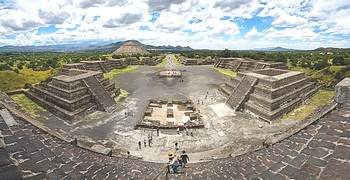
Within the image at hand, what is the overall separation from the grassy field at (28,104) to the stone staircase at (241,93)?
1837cm

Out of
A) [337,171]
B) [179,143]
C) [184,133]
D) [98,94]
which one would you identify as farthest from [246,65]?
[337,171]

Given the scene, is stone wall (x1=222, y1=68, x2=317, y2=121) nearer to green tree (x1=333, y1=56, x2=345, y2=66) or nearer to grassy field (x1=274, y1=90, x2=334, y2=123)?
grassy field (x1=274, y1=90, x2=334, y2=123)

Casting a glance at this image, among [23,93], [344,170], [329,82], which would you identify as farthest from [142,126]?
[329,82]

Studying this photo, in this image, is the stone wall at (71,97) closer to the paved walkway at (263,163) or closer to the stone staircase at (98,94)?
the stone staircase at (98,94)

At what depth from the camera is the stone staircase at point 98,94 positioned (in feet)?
69.0

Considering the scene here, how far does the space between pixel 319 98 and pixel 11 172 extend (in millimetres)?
27810

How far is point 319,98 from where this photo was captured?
78.6 ft

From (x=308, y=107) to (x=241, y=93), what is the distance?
21.0 ft

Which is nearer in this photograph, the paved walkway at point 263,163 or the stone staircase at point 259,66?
the paved walkway at point 263,163

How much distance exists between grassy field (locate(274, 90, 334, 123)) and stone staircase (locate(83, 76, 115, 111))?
1581cm

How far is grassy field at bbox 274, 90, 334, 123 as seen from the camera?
18.5 meters

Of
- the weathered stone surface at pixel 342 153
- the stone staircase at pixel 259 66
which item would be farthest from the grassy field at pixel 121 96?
the stone staircase at pixel 259 66

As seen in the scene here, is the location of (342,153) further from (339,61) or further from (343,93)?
(339,61)

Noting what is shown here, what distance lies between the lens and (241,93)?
872 inches
